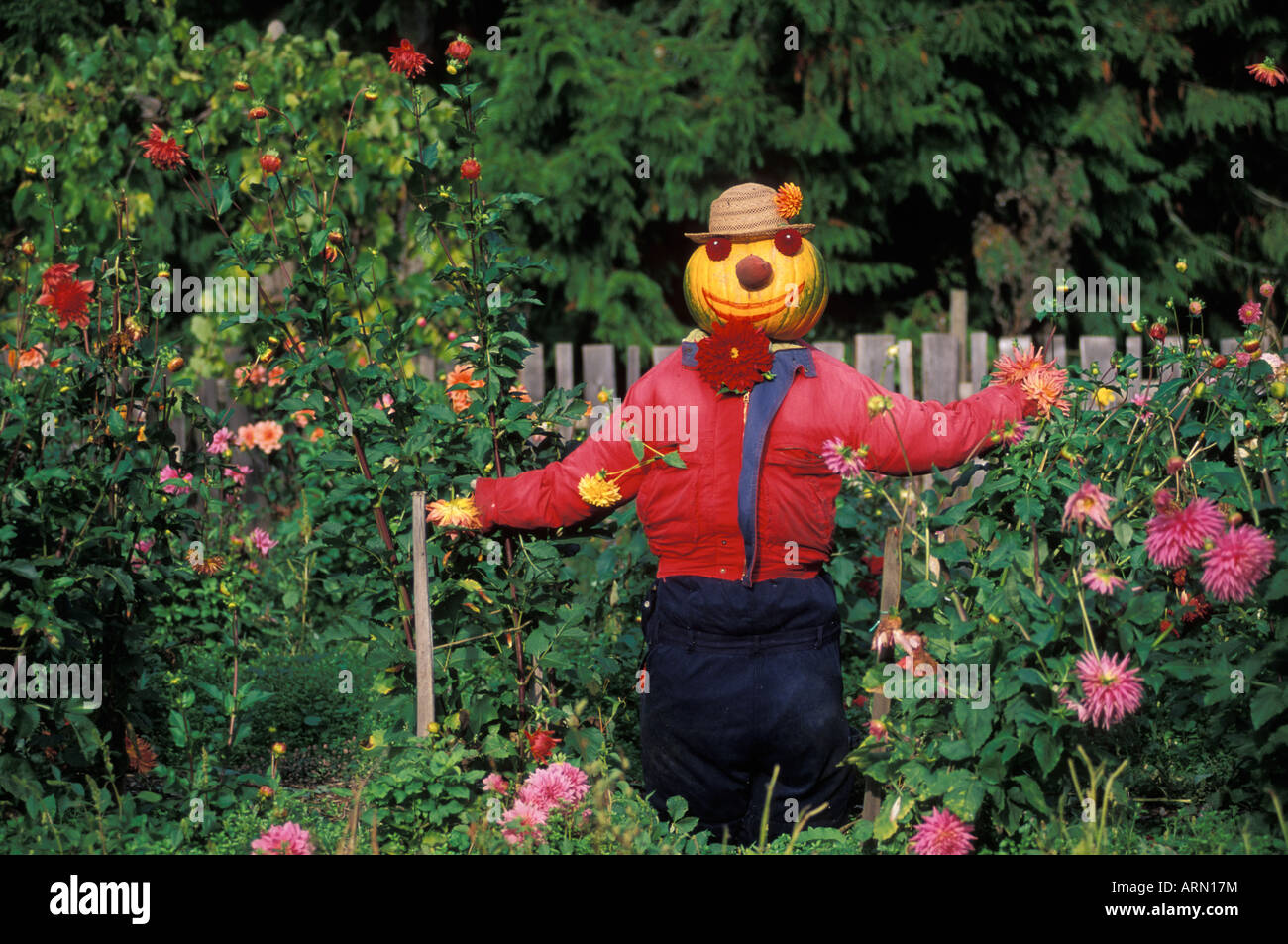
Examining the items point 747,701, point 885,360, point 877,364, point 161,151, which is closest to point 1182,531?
point 747,701

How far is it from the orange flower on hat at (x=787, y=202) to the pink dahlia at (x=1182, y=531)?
1125mm

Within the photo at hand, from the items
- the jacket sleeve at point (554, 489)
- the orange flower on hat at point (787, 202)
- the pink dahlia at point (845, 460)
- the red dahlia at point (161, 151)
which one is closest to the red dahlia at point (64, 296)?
the red dahlia at point (161, 151)

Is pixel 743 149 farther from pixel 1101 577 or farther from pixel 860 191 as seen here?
pixel 1101 577

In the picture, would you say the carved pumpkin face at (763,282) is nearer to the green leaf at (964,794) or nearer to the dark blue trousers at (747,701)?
the dark blue trousers at (747,701)

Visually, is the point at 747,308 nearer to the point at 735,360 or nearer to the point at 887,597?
the point at 735,360

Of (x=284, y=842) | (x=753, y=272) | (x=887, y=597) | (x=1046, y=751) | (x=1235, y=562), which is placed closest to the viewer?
(x=1235, y=562)

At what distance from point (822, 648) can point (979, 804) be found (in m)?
0.60

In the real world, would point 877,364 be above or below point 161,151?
below

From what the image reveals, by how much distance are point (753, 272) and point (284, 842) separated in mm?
1569

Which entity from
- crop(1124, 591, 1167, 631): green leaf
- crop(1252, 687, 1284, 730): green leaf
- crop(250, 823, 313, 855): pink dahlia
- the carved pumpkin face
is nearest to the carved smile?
the carved pumpkin face

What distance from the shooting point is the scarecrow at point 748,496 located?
2.98 meters

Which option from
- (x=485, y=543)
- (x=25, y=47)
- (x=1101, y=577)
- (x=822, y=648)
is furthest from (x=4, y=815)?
(x=25, y=47)

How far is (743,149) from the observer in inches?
311

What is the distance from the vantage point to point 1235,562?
7.62ft
